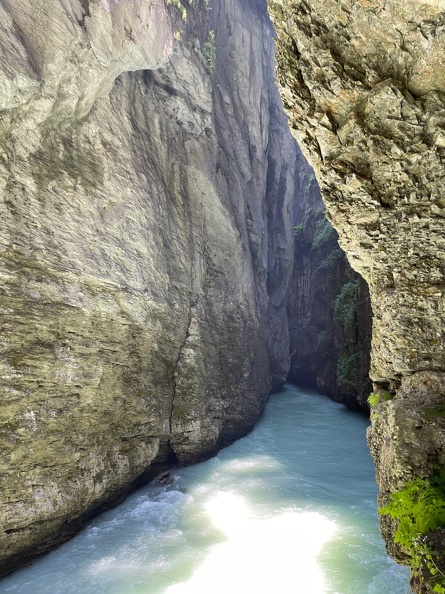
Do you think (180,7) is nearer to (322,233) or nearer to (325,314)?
(322,233)

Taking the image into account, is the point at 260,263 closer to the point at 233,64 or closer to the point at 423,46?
the point at 233,64

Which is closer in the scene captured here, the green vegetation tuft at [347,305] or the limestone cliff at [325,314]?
the limestone cliff at [325,314]

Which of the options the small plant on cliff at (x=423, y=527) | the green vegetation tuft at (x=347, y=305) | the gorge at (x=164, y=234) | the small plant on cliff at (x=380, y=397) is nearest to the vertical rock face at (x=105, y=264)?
the gorge at (x=164, y=234)

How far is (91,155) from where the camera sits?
35.8 feet

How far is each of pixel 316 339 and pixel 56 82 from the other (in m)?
30.8

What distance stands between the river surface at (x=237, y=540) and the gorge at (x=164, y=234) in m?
0.83

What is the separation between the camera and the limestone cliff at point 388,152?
5500mm

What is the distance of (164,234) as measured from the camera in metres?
13.7

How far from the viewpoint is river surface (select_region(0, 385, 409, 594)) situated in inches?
292

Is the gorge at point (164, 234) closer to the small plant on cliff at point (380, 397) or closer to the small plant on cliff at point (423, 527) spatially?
the small plant on cliff at point (380, 397)

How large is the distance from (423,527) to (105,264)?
9.44m

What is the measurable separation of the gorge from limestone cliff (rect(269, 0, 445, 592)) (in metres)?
0.03

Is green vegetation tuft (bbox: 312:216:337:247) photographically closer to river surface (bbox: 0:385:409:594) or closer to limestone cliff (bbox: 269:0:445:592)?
river surface (bbox: 0:385:409:594)

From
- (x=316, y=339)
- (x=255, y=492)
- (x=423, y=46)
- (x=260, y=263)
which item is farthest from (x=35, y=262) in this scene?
(x=316, y=339)
